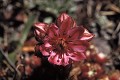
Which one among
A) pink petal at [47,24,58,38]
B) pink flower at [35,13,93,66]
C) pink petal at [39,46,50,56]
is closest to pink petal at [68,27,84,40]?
pink flower at [35,13,93,66]

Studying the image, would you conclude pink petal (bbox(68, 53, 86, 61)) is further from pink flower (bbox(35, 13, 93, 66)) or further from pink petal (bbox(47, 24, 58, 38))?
pink petal (bbox(47, 24, 58, 38))

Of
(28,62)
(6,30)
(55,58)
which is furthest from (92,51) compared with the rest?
(6,30)

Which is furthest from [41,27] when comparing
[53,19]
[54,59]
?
[53,19]

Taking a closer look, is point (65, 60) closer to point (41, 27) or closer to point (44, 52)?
point (44, 52)

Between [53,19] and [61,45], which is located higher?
[61,45]

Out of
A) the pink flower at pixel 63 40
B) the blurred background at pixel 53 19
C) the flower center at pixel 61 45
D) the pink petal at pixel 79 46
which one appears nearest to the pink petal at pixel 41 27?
the pink flower at pixel 63 40

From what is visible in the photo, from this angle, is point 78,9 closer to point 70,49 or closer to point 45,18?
point 45,18

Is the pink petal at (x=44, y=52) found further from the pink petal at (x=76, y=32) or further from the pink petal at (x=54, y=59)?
the pink petal at (x=76, y=32)

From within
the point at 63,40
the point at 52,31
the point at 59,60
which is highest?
the point at 52,31

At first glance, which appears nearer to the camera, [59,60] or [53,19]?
[59,60]
